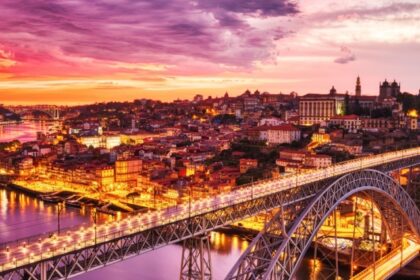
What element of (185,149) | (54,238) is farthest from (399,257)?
(185,149)

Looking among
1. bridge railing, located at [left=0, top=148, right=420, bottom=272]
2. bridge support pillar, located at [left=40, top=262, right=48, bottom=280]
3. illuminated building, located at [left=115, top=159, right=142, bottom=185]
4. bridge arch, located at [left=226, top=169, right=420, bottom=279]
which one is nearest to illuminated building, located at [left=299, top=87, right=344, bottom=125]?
illuminated building, located at [left=115, top=159, right=142, bottom=185]

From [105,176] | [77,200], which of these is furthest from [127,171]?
[77,200]

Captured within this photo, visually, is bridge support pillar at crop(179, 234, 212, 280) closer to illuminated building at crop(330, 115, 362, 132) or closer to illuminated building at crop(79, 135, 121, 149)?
illuminated building at crop(330, 115, 362, 132)

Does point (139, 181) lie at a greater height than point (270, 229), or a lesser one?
lesser

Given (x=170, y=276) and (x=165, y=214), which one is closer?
(x=165, y=214)

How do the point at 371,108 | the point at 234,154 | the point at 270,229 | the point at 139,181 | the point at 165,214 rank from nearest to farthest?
the point at 165,214
the point at 270,229
the point at 139,181
the point at 234,154
the point at 371,108

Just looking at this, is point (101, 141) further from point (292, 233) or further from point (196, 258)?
point (196, 258)

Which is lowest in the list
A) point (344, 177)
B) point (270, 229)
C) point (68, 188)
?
point (68, 188)

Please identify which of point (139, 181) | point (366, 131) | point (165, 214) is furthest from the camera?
point (366, 131)

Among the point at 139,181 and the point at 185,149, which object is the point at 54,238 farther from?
the point at 185,149
